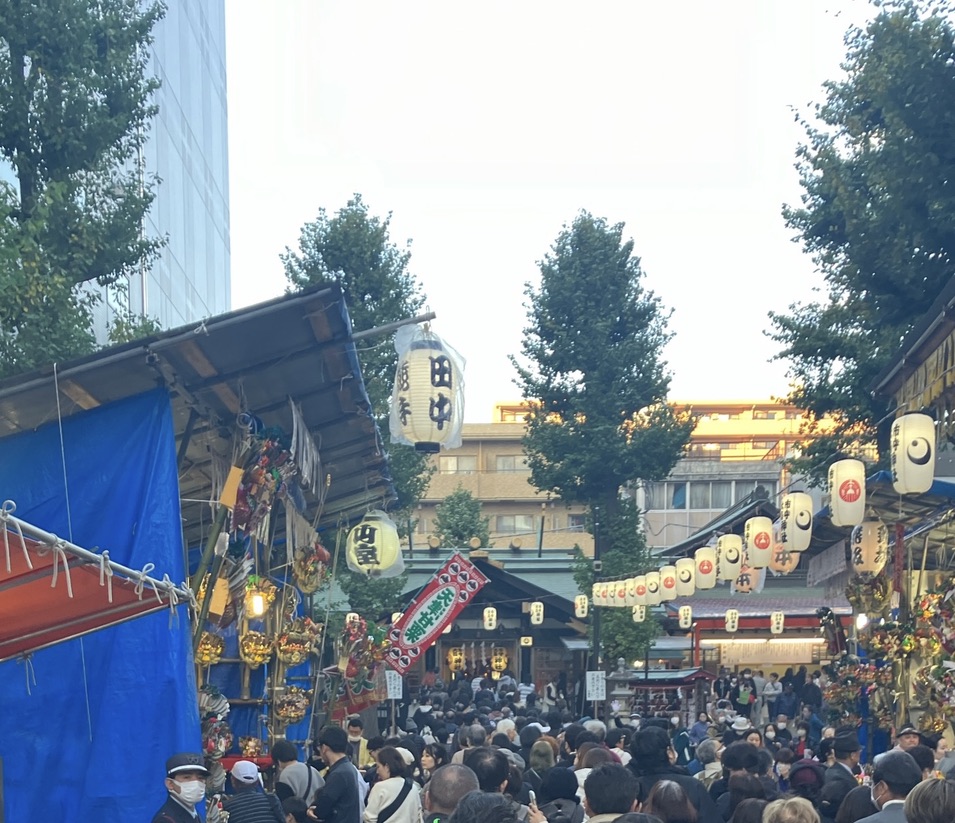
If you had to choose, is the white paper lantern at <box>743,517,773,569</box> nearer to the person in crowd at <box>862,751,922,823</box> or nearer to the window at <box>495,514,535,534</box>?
the person in crowd at <box>862,751,922,823</box>

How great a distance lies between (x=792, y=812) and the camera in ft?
19.2

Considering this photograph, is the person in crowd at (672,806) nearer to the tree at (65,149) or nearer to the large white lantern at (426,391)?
the large white lantern at (426,391)

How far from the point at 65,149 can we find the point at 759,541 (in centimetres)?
1541

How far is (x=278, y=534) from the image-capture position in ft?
58.0

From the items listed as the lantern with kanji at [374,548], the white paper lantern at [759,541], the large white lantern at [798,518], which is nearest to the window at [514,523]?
the white paper lantern at [759,541]

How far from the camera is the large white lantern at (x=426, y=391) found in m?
15.8

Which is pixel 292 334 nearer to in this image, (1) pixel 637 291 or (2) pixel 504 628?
(1) pixel 637 291

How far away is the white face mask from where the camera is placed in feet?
27.6

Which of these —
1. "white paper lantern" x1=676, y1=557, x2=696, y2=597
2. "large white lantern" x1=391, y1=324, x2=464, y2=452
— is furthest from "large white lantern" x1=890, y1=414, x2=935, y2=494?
"white paper lantern" x1=676, y1=557, x2=696, y2=597

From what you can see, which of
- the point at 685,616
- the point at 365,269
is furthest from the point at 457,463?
the point at 365,269

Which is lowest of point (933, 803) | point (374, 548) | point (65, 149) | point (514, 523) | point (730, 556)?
point (933, 803)

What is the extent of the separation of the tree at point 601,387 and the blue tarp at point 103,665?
28.1 m

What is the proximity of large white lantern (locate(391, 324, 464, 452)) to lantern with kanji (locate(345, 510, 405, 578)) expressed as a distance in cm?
423

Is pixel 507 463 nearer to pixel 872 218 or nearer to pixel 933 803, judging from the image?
pixel 872 218
